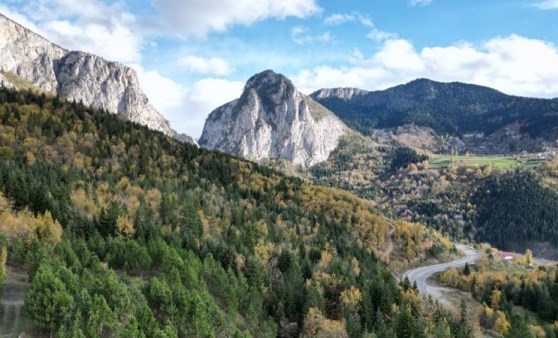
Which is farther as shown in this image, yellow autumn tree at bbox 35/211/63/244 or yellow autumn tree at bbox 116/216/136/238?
yellow autumn tree at bbox 116/216/136/238

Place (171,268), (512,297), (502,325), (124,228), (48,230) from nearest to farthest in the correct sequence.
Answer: (171,268) < (48,230) < (502,325) < (124,228) < (512,297)

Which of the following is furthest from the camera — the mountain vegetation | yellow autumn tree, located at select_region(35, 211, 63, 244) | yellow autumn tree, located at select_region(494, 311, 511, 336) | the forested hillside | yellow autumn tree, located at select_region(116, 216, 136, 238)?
the mountain vegetation

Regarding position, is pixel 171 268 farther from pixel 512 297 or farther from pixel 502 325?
pixel 512 297

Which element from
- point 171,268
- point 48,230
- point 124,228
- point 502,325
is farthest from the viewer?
point 124,228

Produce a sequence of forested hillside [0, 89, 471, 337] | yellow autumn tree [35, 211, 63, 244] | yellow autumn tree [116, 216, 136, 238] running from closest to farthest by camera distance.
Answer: forested hillside [0, 89, 471, 337] < yellow autumn tree [35, 211, 63, 244] < yellow autumn tree [116, 216, 136, 238]

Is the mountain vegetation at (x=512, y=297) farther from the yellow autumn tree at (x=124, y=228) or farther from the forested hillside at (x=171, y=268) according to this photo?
the yellow autumn tree at (x=124, y=228)

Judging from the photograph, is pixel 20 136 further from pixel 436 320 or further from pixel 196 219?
pixel 436 320

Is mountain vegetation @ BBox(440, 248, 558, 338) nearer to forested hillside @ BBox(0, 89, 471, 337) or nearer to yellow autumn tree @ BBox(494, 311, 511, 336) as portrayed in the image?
yellow autumn tree @ BBox(494, 311, 511, 336)

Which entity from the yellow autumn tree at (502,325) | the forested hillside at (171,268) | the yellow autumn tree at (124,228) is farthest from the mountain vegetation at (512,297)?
the yellow autumn tree at (124,228)

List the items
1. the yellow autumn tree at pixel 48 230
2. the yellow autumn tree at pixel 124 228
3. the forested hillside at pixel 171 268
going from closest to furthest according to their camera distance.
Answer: the forested hillside at pixel 171 268 → the yellow autumn tree at pixel 48 230 → the yellow autumn tree at pixel 124 228

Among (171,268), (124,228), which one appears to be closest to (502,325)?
(171,268)

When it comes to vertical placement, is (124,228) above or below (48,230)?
below

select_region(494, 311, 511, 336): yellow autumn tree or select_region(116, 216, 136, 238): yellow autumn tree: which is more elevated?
select_region(116, 216, 136, 238): yellow autumn tree

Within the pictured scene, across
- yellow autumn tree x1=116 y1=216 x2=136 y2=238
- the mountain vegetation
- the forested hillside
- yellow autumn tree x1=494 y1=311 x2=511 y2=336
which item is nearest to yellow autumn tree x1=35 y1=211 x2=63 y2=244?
the forested hillside
